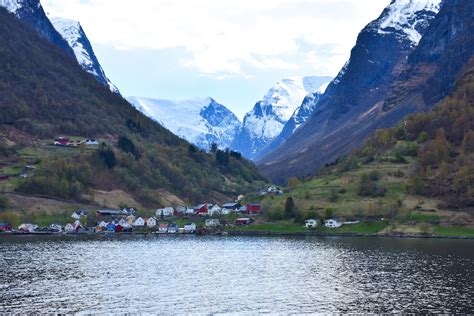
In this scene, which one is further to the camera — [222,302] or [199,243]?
[199,243]

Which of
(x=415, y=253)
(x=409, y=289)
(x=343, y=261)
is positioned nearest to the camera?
(x=409, y=289)

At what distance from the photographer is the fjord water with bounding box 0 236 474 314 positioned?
303 ft

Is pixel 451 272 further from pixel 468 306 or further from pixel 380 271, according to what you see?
pixel 468 306

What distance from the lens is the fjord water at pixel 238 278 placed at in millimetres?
92438

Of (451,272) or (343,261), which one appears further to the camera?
(343,261)

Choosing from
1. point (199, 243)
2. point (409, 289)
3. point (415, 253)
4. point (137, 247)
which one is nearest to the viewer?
point (409, 289)

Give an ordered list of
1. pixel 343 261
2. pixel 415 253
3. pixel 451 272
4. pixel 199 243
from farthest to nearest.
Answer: pixel 199 243, pixel 415 253, pixel 343 261, pixel 451 272

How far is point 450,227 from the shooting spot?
654 ft

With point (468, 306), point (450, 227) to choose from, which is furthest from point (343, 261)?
point (450, 227)

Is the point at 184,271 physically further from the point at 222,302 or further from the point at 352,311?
the point at 352,311

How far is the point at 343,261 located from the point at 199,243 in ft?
192

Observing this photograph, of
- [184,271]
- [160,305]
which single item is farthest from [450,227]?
[160,305]

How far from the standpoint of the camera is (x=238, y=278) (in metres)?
117

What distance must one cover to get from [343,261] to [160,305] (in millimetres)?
55915
